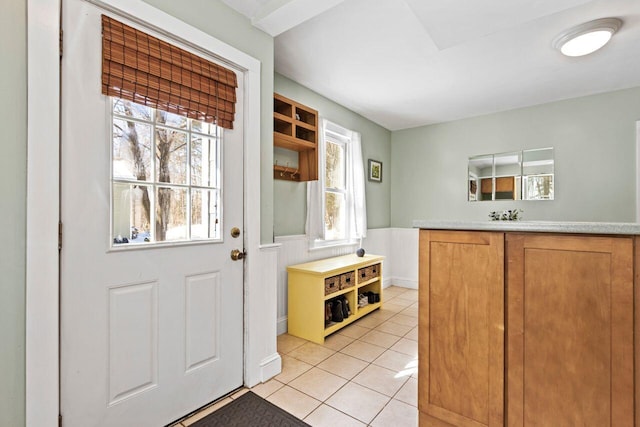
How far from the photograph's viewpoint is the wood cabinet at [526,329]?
3.54 feet

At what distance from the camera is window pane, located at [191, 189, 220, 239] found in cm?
177

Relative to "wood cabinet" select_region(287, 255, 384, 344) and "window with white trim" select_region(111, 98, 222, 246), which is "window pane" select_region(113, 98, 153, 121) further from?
"wood cabinet" select_region(287, 255, 384, 344)

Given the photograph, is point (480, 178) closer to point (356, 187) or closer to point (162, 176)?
point (356, 187)

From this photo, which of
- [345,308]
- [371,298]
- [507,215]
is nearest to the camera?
[345,308]

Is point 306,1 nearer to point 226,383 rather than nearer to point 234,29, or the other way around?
point 234,29

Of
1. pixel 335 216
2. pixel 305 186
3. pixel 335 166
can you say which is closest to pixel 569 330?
pixel 305 186

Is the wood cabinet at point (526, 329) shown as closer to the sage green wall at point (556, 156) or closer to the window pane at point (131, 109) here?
the window pane at point (131, 109)

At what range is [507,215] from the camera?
12.6 feet

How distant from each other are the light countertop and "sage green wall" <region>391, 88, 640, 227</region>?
10.3 ft

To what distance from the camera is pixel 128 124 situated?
1.49 m

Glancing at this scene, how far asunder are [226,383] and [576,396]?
1797mm

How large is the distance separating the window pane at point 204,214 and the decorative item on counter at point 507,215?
3.43m

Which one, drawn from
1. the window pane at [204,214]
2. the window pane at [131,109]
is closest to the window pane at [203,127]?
the window pane at [131,109]

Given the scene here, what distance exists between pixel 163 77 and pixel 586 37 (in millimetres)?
2969
